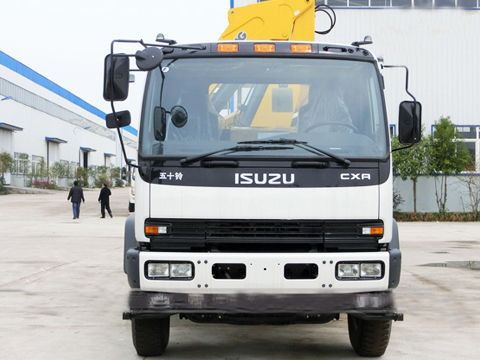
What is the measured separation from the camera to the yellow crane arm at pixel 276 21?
28.2ft

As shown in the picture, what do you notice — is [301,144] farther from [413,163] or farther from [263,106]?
[413,163]

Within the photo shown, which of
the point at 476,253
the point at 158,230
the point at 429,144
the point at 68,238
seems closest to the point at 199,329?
the point at 158,230

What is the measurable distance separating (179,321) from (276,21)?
12.9 ft

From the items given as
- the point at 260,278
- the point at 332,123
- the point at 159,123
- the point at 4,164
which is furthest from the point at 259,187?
the point at 4,164

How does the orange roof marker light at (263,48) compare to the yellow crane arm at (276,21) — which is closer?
the orange roof marker light at (263,48)

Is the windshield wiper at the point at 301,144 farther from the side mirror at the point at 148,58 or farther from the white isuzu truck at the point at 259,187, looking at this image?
the side mirror at the point at 148,58

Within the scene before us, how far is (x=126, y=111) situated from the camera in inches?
224

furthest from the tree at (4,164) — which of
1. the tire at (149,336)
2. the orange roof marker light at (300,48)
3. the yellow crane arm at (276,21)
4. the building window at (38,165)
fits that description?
the orange roof marker light at (300,48)

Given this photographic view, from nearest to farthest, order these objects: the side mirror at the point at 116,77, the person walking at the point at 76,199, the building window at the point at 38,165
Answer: the side mirror at the point at 116,77
the person walking at the point at 76,199
the building window at the point at 38,165

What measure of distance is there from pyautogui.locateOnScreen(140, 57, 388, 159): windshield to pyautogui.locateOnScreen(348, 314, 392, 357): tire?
1.51m

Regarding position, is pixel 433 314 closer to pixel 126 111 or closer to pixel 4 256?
pixel 126 111

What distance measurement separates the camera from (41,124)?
221 ft

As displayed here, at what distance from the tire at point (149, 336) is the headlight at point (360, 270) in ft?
5.34

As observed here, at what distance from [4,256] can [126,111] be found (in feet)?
31.4
